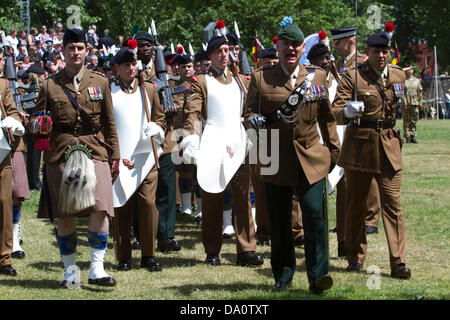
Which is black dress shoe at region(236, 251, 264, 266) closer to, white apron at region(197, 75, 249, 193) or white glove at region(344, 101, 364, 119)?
white apron at region(197, 75, 249, 193)

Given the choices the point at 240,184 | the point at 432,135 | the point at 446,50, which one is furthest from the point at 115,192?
the point at 446,50

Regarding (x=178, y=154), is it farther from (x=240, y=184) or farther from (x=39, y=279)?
(x=39, y=279)

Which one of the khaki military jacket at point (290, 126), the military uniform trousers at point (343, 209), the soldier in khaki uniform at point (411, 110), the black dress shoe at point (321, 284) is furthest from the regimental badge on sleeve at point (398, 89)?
the soldier in khaki uniform at point (411, 110)

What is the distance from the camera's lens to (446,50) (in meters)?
57.0

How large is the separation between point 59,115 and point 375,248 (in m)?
4.03

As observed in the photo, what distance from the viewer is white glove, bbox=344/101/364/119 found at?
288 inches

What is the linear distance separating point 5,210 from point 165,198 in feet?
7.21

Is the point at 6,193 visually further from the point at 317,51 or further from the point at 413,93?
the point at 413,93

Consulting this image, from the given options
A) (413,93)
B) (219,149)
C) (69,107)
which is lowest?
(219,149)

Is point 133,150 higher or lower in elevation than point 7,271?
higher

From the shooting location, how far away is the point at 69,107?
7.09 meters

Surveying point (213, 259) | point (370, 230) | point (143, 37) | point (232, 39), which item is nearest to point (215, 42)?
point (143, 37)

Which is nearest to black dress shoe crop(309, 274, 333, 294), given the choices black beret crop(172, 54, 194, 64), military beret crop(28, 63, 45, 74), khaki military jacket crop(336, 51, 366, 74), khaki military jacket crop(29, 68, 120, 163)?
khaki military jacket crop(29, 68, 120, 163)

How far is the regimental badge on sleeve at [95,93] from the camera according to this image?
7.20 metres
